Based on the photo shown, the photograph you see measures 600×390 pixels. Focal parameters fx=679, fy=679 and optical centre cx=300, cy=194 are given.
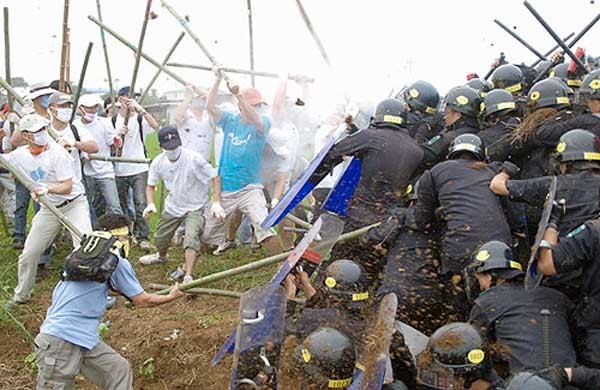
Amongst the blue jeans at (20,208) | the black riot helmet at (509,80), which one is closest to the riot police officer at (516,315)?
the black riot helmet at (509,80)

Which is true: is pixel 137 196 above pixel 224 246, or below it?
above

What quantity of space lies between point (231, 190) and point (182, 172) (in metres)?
0.58

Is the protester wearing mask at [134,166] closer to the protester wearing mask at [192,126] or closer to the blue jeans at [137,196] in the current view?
the blue jeans at [137,196]

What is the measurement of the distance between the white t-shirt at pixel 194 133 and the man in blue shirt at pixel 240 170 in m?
0.59

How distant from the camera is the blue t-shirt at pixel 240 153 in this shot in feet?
24.7

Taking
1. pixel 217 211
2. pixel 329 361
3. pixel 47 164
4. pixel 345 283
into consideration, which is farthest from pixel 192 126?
pixel 329 361

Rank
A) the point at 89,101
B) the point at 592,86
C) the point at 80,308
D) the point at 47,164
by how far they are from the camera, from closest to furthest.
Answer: the point at 80,308 < the point at 592,86 < the point at 47,164 < the point at 89,101

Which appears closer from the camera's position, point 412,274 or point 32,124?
point 412,274

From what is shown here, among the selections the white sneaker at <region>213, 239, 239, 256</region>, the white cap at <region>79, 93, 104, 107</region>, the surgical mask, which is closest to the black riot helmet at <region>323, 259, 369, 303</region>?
the surgical mask

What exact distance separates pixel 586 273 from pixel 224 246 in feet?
17.6

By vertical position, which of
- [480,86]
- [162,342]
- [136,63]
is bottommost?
[162,342]

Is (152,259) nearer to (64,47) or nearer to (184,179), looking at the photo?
(184,179)

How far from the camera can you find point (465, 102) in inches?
234

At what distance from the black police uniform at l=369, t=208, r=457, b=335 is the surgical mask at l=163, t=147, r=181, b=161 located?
9.15 ft
